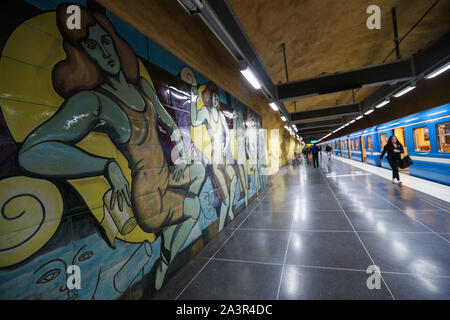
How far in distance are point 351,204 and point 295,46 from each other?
14.2ft

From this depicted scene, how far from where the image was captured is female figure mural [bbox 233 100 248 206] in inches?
194

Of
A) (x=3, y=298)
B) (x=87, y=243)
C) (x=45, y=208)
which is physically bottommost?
(x=3, y=298)

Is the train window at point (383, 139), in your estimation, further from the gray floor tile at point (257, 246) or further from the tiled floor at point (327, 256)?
the gray floor tile at point (257, 246)

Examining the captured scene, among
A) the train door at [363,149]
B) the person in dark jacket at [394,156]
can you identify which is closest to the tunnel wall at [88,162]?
the person in dark jacket at [394,156]

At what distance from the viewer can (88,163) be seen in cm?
149

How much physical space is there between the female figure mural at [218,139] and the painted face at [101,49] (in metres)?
1.35

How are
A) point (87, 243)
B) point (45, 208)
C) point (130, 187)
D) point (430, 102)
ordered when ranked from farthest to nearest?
point (430, 102), point (130, 187), point (87, 243), point (45, 208)

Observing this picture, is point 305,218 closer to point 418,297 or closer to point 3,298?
point 418,297

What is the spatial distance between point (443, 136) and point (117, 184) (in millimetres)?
9315

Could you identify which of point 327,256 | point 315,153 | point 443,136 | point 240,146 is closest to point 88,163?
point 327,256

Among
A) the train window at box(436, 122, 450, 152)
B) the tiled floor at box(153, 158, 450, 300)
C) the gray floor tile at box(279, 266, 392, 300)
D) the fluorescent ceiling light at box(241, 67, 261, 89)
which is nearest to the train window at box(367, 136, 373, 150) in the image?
the train window at box(436, 122, 450, 152)

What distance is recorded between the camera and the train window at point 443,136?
5711 mm

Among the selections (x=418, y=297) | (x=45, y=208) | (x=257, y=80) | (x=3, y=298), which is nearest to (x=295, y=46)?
(x=257, y=80)

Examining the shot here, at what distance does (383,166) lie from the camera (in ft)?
33.9
